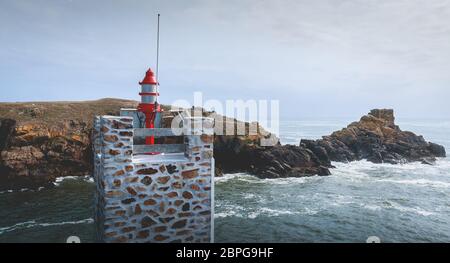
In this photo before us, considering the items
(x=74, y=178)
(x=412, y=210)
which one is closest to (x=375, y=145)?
(x=412, y=210)

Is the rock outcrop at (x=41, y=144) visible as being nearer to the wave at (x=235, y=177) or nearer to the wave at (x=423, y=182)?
the wave at (x=235, y=177)

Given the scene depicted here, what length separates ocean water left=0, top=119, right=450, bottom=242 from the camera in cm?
2158

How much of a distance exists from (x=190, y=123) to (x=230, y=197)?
22.7 metres

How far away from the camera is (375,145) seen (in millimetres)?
55156

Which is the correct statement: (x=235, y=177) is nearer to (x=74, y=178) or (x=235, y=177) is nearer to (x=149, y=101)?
(x=74, y=178)

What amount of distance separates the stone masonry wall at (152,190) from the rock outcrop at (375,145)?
131ft

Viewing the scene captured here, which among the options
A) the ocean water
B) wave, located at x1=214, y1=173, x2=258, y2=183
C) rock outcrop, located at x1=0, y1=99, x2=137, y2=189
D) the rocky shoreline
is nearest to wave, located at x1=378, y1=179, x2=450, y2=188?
the ocean water

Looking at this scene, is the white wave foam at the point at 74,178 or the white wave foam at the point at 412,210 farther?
the white wave foam at the point at 74,178

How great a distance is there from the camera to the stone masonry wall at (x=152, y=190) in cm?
751

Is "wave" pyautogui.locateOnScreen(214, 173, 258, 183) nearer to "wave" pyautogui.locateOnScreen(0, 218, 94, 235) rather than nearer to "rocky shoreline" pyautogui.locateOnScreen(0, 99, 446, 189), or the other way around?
"rocky shoreline" pyautogui.locateOnScreen(0, 99, 446, 189)

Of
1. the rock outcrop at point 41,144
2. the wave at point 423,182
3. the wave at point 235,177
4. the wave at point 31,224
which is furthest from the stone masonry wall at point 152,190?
the wave at point 423,182

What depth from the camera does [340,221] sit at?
24281 millimetres

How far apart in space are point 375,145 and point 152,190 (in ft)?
177
